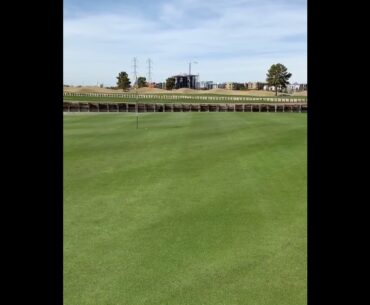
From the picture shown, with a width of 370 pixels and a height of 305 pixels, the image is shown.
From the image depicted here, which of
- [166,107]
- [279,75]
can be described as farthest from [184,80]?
[166,107]

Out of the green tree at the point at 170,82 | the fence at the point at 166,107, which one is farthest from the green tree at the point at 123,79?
the fence at the point at 166,107

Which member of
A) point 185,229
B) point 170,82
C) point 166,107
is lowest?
point 185,229

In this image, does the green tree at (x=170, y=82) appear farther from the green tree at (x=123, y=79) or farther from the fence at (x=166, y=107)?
the fence at (x=166, y=107)

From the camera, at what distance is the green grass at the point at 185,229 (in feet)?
20.2

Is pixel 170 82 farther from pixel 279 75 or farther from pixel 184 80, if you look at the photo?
pixel 279 75

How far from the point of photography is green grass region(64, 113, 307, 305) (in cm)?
614

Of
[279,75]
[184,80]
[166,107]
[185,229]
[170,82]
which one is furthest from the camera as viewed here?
[184,80]

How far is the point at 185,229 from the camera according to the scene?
8734 millimetres

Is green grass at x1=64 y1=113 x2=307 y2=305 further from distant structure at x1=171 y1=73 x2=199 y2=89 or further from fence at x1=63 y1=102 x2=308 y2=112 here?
distant structure at x1=171 y1=73 x2=199 y2=89

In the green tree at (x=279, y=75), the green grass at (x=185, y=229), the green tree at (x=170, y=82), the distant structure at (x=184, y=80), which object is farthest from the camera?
the distant structure at (x=184, y=80)
